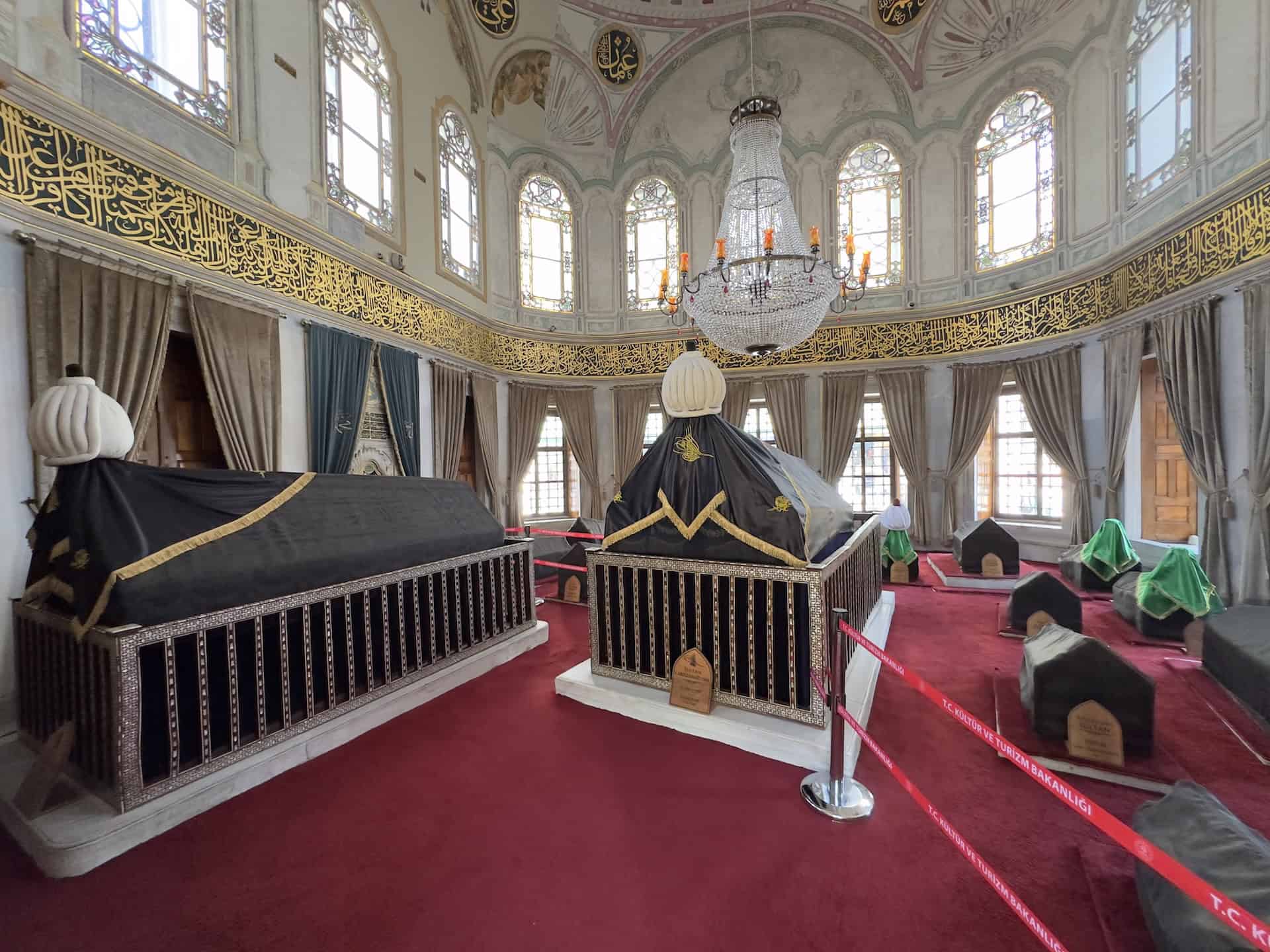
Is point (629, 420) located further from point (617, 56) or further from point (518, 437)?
point (617, 56)

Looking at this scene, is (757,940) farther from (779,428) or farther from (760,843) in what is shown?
(779,428)

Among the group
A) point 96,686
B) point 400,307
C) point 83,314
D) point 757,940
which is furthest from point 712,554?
point 400,307

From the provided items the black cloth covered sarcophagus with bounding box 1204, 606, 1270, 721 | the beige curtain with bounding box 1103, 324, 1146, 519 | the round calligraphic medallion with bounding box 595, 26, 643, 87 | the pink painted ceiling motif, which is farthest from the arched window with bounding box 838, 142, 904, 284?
the black cloth covered sarcophagus with bounding box 1204, 606, 1270, 721

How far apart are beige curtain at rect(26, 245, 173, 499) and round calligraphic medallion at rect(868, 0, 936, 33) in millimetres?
9489

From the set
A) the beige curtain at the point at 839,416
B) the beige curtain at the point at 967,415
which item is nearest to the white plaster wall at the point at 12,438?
the beige curtain at the point at 839,416

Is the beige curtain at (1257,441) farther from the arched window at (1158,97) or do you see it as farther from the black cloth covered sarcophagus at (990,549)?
the arched window at (1158,97)

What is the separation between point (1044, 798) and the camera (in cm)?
197

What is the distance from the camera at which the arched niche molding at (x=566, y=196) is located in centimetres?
812

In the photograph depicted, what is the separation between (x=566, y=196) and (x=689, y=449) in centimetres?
779

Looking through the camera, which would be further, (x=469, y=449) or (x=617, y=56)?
(x=617, y=56)

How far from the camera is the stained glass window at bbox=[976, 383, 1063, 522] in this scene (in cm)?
678

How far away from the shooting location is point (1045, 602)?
3.69m

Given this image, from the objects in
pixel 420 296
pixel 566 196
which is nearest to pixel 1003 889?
pixel 420 296

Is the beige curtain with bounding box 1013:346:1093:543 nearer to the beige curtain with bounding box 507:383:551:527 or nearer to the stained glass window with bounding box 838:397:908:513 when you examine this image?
the stained glass window with bounding box 838:397:908:513
